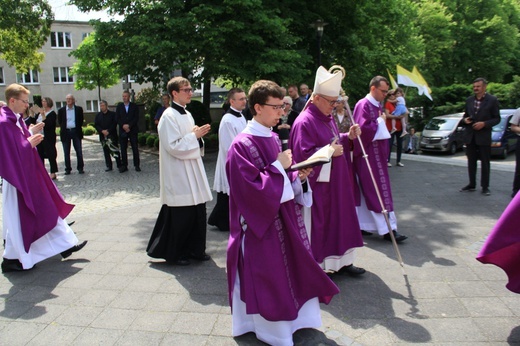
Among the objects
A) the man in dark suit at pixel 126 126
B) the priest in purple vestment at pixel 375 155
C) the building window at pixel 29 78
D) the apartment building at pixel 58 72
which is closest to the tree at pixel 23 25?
the man in dark suit at pixel 126 126

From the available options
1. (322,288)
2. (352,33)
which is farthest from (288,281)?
(352,33)

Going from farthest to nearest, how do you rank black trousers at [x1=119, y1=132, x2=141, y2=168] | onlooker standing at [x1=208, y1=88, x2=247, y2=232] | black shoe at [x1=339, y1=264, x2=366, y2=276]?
1. black trousers at [x1=119, y1=132, x2=141, y2=168]
2. onlooker standing at [x1=208, y1=88, x2=247, y2=232]
3. black shoe at [x1=339, y1=264, x2=366, y2=276]

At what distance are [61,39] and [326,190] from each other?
49474 millimetres

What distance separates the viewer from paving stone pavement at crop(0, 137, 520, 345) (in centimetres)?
363

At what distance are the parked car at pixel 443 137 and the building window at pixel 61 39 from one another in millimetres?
40958

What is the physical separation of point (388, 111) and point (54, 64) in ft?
142

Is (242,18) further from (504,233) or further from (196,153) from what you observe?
(504,233)

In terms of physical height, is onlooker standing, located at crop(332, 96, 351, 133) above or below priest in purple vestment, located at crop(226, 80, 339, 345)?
above

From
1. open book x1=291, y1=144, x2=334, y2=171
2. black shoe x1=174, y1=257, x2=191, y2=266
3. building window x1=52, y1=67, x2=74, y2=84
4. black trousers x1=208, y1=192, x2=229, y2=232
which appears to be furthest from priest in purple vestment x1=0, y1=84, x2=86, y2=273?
building window x1=52, y1=67, x2=74, y2=84

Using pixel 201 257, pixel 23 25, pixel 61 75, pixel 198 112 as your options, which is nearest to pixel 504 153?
pixel 198 112

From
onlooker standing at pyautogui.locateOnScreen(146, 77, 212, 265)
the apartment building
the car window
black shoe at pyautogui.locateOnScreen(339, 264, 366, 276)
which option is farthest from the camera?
the apartment building

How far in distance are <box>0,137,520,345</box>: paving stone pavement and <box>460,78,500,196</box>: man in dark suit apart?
1.56 meters

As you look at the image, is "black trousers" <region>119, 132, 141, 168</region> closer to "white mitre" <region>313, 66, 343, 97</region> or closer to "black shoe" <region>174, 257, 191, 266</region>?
"black shoe" <region>174, 257, 191, 266</region>

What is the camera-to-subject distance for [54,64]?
45.5 m
